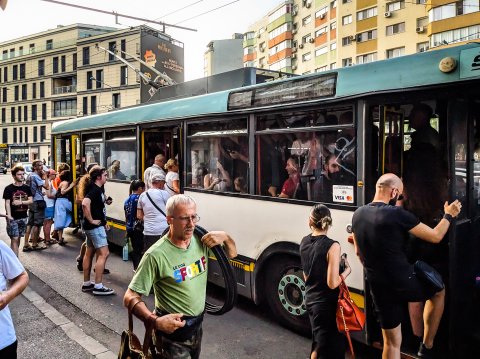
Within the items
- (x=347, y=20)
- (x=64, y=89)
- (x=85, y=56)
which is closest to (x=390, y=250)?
(x=347, y=20)

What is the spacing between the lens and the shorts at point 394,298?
11.2 feet

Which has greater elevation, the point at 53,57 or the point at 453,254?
the point at 53,57

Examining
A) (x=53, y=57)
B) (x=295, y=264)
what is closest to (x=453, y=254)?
(x=295, y=264)

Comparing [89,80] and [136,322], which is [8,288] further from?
[89,80]

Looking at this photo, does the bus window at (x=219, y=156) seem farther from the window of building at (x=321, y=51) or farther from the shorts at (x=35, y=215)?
the window of building at (x=321, y=51)

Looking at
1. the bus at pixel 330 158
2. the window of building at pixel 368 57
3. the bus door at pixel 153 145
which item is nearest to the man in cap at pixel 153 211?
the bus at pixel 330 158

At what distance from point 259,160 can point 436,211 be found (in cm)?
210

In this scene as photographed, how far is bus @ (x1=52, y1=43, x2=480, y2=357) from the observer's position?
3729mm

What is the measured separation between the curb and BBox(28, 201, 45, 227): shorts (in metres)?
3.31

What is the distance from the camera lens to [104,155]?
30.5ft

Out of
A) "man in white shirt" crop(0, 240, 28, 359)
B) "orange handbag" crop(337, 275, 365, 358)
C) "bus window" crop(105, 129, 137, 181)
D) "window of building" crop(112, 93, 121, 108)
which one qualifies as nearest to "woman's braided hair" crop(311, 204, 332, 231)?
"orange handbag" crop(337, 275, 365, 358)

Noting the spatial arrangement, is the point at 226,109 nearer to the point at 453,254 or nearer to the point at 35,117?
the point at 453,254

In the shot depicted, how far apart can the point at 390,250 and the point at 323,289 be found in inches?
24.6

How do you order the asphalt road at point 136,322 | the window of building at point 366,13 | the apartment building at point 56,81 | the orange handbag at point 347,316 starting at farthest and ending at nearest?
the apartment building at point 56,81, the window of building at point 366,13, the asphalt road at point 136,322, the orange handbag at point 347,316
